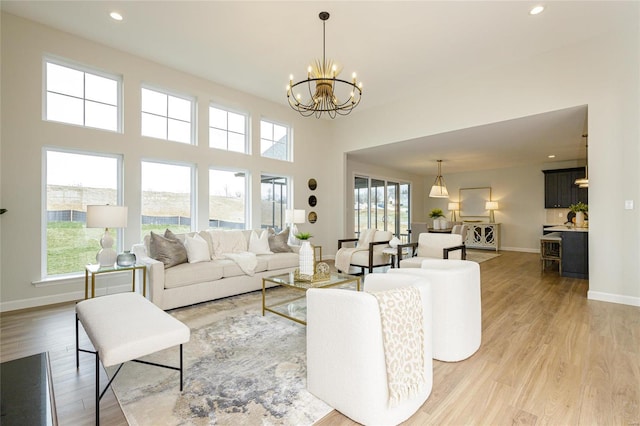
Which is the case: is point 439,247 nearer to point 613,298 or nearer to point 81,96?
point 613,298

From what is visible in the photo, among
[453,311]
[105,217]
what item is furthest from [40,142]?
[453,311]

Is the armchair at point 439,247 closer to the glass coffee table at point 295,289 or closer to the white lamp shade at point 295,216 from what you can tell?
the glass coffee table at point 295,289

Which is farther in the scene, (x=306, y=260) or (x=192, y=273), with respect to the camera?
(x=192, y=273)

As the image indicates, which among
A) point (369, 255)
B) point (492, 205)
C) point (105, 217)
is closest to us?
point (105, 217)

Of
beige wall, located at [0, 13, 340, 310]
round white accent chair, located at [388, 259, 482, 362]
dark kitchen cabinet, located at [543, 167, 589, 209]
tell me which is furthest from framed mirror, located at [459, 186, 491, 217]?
round white accent chair, located at [388, 259, 482, 362]

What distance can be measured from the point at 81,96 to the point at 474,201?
1037cm

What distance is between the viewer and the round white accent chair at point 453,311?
2.21 m

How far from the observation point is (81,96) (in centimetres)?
420

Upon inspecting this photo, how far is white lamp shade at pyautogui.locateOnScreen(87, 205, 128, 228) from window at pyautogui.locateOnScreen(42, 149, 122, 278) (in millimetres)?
1293

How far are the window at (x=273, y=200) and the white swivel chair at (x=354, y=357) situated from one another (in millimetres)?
4634

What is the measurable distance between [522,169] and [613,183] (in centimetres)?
585

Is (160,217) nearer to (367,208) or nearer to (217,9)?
(217,9)

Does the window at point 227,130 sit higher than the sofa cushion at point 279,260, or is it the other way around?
the window at point 227,130

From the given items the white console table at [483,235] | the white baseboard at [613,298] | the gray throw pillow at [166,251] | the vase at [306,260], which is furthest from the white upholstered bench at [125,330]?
the white console table at [483,235]
